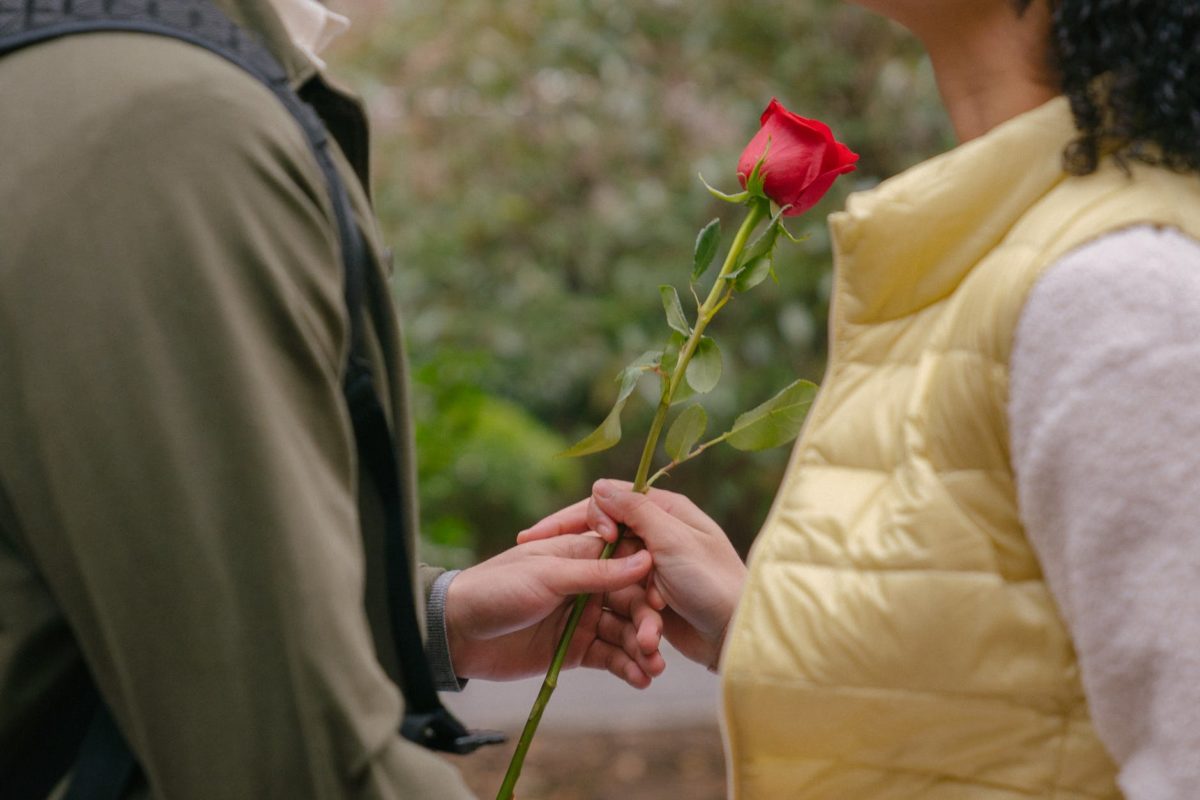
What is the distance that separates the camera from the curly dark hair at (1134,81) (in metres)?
1.06

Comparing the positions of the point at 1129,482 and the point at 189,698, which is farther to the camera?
the point at 1129,482

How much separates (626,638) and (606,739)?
10.8 feet

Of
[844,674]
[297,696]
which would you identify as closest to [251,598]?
[297,696]

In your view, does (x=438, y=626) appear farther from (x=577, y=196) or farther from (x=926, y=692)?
(x=577, y=196)

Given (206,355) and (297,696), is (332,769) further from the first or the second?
(206,355)

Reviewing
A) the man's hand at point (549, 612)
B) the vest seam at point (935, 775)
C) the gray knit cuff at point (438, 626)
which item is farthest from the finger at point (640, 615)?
the vest seam at point (935, 775)

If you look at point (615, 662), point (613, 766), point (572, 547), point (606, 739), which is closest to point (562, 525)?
point (572, 547)

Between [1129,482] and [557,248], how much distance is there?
4924mm

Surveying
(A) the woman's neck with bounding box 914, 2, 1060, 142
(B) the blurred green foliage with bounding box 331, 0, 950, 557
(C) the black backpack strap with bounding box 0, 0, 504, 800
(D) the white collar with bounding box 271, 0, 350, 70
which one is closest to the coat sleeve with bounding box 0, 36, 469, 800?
(C) the black backpack strap with bounding box 0, 0, 504, 800

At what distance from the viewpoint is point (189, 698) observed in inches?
32.7

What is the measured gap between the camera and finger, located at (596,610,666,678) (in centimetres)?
153

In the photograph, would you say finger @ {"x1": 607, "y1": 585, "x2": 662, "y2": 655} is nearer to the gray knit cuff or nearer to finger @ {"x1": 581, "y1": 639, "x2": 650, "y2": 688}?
finger @ {"x1": 581, "y1": 639, "x2": 650, "y2": 688}

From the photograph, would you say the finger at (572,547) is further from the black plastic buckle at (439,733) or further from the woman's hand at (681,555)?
the black plastic buckle at (439,733)

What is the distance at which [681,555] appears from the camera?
145 centimetres
